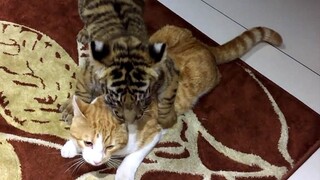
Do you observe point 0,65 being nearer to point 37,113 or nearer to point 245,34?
point 37,113

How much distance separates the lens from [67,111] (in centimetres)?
188

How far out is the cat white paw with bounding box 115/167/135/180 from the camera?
1728 millimetres

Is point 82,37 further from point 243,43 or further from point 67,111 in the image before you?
point 243,43

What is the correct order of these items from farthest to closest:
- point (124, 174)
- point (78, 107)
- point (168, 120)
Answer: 1. point (168, 120)
2. point (124, 174)
3. point (78, 107)

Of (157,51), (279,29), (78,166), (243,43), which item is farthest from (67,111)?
(279,29)

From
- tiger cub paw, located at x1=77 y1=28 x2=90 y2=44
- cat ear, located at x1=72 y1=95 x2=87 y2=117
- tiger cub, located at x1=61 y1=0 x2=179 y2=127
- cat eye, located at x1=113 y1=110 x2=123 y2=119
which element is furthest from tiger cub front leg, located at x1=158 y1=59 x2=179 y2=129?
tiger cub paw, located at x1=77 y1=28 x2=90 y2=44

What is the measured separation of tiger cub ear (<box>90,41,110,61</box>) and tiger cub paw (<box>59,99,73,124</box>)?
321mm

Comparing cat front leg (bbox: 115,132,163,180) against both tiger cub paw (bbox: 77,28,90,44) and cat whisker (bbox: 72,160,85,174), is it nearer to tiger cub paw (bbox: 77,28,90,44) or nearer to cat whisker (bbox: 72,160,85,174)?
cat whisker (bbox: 72,160,85,174)

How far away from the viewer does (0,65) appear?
2027 mm

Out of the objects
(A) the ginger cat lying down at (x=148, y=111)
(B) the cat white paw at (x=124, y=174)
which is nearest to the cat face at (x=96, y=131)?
(A) the ginger cat lying down at (x=148, y=111)

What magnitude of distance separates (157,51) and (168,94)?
22 cm

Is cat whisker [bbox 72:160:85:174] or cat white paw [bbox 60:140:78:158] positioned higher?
cat white paw [bbox 60:140:78:158]

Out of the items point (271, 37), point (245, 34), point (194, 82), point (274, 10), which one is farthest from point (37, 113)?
point (274, 10)

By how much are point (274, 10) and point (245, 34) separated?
1.38 feet
